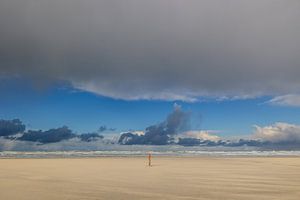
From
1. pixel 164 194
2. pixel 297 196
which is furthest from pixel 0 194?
pixel 297 196

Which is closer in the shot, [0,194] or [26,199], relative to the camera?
[26,199]

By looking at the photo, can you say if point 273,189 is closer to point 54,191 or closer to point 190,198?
point 190,198

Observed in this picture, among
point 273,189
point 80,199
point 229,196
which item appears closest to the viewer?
point 80,199

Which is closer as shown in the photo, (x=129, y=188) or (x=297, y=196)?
(x=297, y=196)

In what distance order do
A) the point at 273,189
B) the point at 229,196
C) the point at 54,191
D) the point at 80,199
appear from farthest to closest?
1. the point at 273,189
2. the point at 54,191
3. the point at 229,196
4. the point at 80,199

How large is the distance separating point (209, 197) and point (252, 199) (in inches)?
88.7

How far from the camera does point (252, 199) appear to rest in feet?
60.4

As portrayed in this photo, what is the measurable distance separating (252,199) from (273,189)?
196 inches

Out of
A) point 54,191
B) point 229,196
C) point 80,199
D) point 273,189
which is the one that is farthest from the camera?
point 273,189

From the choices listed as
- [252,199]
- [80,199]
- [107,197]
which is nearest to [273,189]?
[252,199]

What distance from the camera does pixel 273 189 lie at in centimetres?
2262

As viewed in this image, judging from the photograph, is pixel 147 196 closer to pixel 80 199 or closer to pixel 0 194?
pixel 80 199

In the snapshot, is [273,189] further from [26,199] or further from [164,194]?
[26,199]

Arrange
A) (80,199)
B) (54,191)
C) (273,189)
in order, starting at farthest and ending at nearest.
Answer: (273,189) → (54,191) → (80,199)
